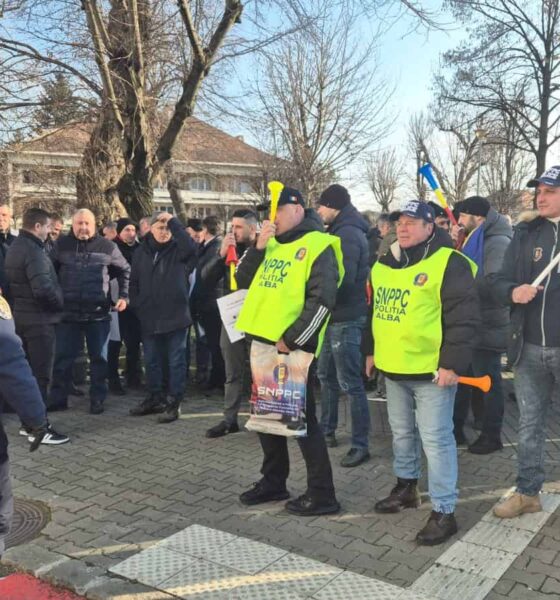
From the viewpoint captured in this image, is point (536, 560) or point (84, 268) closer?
point (536, 560)

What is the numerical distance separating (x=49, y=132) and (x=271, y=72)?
8.48 metres

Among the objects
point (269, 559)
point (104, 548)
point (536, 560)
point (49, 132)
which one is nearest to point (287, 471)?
point (269, 559)

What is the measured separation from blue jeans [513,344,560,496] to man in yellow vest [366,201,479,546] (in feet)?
1.62

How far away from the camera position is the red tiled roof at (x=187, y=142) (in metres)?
11.5

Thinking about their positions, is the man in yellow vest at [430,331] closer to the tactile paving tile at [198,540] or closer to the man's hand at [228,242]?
the tactile paving tile at [198,540]

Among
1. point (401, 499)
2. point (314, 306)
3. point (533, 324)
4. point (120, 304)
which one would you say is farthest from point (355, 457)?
point (120, 304)

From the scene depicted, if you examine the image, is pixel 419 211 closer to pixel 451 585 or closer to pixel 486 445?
pixel 451 585

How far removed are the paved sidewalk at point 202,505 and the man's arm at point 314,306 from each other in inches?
47.3

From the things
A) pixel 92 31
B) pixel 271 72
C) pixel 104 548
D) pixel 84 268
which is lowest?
pixel 104 548

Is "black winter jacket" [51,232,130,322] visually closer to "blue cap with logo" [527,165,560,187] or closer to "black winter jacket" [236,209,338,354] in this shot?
"black winter jacket" [236,209,338,354]

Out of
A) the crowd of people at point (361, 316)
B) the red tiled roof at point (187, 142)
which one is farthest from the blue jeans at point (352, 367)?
the red tiled roof at point (187, 142)

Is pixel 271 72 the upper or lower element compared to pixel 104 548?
upper

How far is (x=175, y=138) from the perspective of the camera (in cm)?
993

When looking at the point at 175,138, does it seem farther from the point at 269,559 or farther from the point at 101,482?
the point at 269,559
